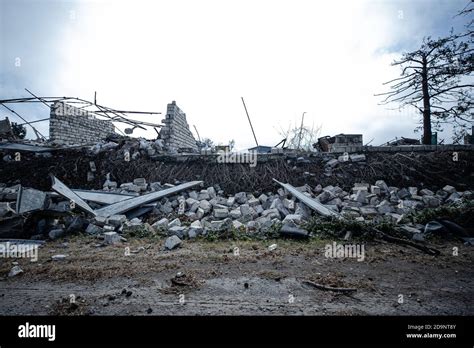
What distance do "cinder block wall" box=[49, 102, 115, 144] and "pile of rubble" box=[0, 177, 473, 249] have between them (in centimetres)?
559

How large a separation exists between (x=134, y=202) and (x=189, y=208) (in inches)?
50.9

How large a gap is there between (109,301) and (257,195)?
16.0ft

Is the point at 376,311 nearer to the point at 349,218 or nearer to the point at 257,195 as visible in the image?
the point at 349,218

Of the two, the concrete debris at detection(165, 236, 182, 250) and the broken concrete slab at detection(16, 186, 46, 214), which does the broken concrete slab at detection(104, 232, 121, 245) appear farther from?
the broken concrete slab at detection(16, 186, 46, 214)

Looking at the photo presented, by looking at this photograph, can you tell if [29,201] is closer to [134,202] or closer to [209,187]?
[134,202]

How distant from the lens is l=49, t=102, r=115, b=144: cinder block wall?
10055 millimetres

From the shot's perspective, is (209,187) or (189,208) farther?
(209,187)

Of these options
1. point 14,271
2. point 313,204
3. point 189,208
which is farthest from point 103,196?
point 313,204

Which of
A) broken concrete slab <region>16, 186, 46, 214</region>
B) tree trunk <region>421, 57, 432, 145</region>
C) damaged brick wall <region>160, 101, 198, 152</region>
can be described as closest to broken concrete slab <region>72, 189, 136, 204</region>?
broken concrete slab <region>16, 186, 46, 214</region>

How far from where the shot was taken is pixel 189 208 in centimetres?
566

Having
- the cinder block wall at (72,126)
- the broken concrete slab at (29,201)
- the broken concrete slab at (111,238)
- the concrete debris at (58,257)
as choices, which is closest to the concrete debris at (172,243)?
the broken concrete slab at (111,238)

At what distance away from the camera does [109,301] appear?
203cm

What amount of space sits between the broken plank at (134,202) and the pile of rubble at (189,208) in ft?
0.05
